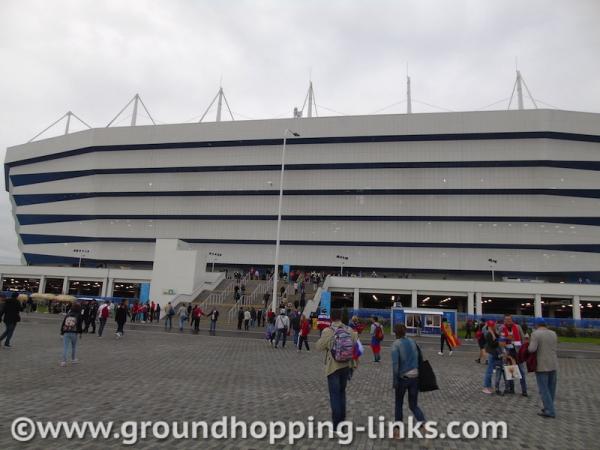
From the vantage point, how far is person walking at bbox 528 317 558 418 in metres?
8.04

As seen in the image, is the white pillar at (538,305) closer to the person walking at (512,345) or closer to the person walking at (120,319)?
the person walking at (512,345)

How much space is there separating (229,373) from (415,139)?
52031 mm

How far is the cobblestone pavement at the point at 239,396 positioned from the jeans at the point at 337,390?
444 millimetres

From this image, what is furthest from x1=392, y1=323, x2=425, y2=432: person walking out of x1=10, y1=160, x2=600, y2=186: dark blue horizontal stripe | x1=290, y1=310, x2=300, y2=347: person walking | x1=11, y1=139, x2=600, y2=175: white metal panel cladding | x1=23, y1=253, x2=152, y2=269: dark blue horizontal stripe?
x1=23, y1=253, x2=152, y2=269: dark blue horizontal stripe

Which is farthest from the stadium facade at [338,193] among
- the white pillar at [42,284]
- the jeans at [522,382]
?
the jeans at [522,382]

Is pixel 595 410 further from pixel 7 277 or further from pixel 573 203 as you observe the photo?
pixel 7 277

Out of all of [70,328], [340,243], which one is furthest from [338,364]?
[340,243]

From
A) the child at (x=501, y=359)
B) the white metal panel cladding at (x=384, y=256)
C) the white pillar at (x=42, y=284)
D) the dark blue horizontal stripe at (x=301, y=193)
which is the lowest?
the child at (x=501, y=359)

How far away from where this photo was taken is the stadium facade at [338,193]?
5416 centimetres

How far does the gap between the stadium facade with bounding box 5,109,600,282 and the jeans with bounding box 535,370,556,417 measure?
155 feet

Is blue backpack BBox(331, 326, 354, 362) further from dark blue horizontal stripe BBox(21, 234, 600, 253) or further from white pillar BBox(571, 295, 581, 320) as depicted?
dark blue horizontal stripe BBox(21, 234, 600, 253)

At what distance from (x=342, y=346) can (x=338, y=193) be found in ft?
177

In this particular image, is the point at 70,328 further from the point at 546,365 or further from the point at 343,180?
the point at 343,180

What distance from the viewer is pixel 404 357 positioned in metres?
6.51
